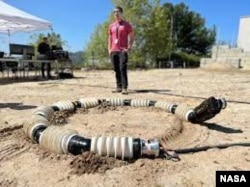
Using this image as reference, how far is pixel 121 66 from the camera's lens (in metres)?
6.74

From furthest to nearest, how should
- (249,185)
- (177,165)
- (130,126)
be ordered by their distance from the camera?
(130,126) < (177,165) < (249,185)

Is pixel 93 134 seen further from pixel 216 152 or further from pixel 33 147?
pixel 216 152

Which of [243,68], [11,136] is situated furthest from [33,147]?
[243,68]

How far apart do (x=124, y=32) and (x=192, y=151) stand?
417 centimetres

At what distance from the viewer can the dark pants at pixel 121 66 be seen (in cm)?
664

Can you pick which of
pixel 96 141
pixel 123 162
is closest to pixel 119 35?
pixel 96 141

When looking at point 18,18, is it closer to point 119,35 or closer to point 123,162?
point 119,35

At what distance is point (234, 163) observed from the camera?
278 centimetres

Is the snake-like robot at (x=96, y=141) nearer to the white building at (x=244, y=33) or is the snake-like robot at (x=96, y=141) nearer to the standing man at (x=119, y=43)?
the standing man at (x=119, y=43)

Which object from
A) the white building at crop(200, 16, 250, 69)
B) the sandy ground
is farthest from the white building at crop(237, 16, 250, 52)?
the sandy ground

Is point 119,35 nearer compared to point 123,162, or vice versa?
point 123,162

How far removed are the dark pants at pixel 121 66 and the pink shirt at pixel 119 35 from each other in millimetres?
118

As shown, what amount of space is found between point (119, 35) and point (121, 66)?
21.4 inches

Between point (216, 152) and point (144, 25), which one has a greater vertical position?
point (144, 25)
